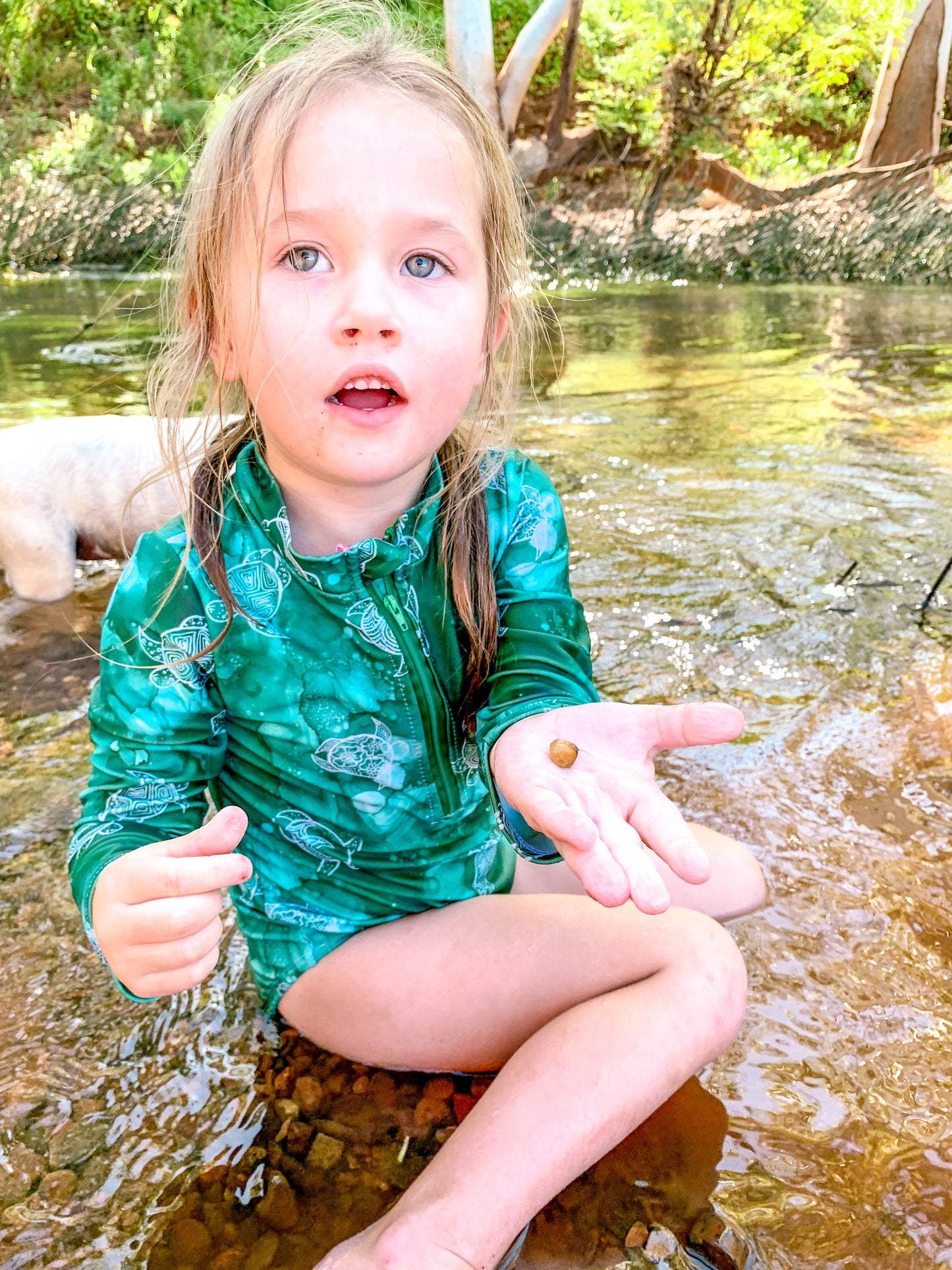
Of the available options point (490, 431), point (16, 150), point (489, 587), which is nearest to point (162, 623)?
point (489, 587)

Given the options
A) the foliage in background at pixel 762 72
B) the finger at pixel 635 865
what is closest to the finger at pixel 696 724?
the finger at pixel 635 865

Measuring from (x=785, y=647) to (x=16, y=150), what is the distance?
2109 centimetres

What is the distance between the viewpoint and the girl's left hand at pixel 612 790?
1.13 meters

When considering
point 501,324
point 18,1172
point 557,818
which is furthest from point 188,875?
point 501,324

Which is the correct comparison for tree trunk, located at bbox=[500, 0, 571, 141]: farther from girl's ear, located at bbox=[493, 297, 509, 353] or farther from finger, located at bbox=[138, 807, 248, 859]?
finger, located at bbox=[138, 807, 248, 859]

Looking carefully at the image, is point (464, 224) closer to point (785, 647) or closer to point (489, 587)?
point (489, 587)

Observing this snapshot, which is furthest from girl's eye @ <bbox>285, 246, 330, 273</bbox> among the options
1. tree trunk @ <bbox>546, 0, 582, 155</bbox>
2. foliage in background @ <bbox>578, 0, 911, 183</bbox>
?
foliage in background @ <bbox>578, 0, 911, 183</bbox>

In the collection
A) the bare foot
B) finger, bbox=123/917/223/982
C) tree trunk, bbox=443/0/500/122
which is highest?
tree trunk, bbox=443/0/500/122

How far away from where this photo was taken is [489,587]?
161 centimetres

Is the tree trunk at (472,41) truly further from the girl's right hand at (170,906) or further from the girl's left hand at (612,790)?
the girl's right hand at (170,906)

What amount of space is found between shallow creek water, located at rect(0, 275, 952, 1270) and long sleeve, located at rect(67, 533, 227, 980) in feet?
1.08

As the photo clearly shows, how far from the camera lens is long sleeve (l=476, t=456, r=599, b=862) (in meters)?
1.49

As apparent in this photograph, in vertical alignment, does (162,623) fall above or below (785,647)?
above

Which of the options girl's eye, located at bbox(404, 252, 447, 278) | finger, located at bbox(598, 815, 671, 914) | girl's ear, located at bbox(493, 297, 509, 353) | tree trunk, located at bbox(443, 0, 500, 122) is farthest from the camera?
tree trunk, located at bbox(443, 0, 500, 122)
